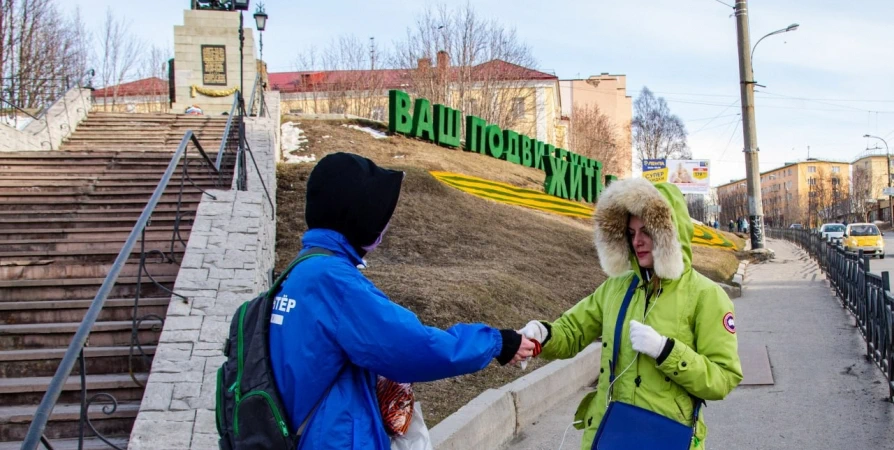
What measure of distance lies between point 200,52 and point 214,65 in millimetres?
652

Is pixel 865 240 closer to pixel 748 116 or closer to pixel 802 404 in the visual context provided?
pixel 748 116

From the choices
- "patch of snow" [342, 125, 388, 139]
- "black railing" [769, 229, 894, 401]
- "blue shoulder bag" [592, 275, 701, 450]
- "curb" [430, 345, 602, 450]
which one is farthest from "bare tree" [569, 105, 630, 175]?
"blue shoulder bag" [592, 275, 701, 450]

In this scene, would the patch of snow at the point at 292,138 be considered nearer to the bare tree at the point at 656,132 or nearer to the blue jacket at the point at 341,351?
the blue jacket at the point at 341,351

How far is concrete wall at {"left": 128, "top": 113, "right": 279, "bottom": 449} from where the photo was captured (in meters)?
4.46

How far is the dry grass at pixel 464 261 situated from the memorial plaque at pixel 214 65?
7.07m

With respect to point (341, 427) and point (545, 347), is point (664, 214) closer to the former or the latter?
point (545, 347)

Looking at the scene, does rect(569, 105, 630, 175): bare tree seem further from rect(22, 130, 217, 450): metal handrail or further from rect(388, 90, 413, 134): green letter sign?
rect(22, 130, 217, 450): metal handrail

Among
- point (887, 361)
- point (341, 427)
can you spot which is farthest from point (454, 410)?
point (887, 361)

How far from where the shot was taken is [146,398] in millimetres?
4645

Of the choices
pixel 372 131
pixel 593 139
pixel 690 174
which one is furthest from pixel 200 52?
pixel 593 139

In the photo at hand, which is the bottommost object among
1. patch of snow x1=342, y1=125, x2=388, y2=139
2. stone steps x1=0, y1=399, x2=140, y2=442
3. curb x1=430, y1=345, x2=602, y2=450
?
curb x1=430, y1=345, x2=602, y2=450

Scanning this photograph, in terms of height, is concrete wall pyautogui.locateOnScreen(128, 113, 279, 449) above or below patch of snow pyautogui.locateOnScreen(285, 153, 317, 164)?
below

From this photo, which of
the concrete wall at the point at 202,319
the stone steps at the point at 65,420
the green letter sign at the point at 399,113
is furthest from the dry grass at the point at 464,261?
the green letter sign at the point at 399,113

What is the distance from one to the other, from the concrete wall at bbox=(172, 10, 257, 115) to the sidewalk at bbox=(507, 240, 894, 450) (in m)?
20.4
